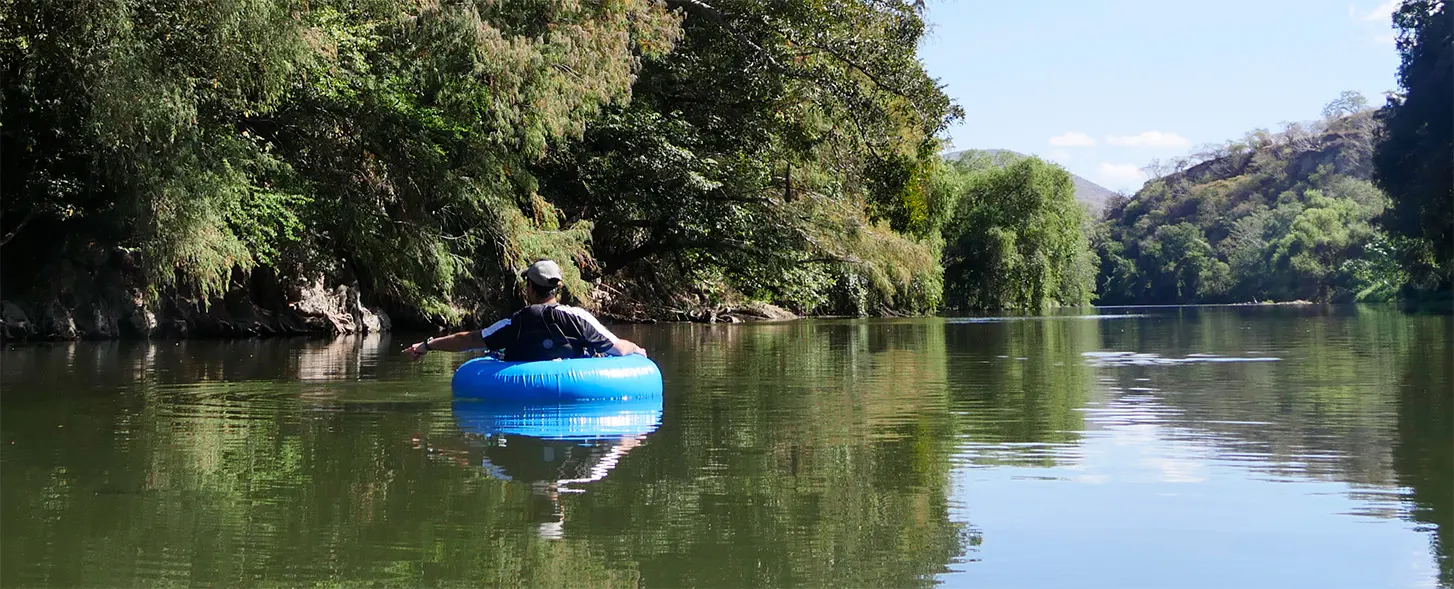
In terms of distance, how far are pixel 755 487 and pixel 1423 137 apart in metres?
50.2

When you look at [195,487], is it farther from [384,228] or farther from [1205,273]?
[1205,273]

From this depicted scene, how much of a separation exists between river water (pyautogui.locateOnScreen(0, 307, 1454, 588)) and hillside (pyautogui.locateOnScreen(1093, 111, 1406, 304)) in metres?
70.6

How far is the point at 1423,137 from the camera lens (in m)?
48.1

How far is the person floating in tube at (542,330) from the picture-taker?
925cm

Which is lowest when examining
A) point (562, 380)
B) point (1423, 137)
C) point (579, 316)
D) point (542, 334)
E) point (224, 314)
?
point (562, 380)

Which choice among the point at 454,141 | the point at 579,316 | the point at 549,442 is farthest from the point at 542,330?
the point at 454,141

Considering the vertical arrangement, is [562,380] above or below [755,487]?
above

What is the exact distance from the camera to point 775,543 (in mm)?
4316

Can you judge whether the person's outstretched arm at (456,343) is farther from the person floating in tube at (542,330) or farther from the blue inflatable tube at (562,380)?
the blue inflatable tube at (562,380)

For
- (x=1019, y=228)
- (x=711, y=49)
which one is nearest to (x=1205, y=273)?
(x=1019, y=228)

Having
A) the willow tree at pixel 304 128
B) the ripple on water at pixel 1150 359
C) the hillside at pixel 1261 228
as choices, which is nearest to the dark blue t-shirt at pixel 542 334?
the ripple on water at pixel 1150 359

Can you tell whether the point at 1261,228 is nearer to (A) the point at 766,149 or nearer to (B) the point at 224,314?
(A) the point at 766,149

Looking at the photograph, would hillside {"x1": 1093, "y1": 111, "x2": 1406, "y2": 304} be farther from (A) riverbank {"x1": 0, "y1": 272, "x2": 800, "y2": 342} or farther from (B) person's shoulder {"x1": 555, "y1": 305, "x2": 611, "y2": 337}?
(B) person's shoulder {"x1": 555, "y1": 305, "x2": 611, "y2": 337}

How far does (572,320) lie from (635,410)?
101cm
